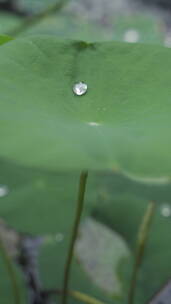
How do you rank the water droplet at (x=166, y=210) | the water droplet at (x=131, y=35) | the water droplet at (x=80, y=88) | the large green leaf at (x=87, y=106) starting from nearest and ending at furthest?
the large green leaf at (x=87, y=106) < the water droplet at (x=80, y=88) < the water droplet at (x=166, y=210) < the water droplet at (x=131, y=35)

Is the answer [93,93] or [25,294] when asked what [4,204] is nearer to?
[25,294]

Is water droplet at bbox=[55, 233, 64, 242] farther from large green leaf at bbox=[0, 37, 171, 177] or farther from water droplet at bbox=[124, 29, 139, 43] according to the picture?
water droplet at bbox=[124, 29, 139, 43]

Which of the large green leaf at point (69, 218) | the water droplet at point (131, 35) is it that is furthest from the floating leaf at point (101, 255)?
the water droplet at point (131, 35)

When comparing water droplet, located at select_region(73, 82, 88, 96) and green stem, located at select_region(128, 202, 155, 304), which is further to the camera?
green stem, located at select_region(128, 202, 155, 304)

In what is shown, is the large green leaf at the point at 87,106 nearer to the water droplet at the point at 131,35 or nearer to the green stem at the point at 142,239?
the green stem at the point at 142,239


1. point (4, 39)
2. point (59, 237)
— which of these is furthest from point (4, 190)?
point (4, 39)

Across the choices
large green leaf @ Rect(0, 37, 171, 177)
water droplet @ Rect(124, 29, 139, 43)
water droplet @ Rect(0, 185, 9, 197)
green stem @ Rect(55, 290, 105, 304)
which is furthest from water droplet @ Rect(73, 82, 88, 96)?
water droplet @ Rect(124, 29, 139, 43)
